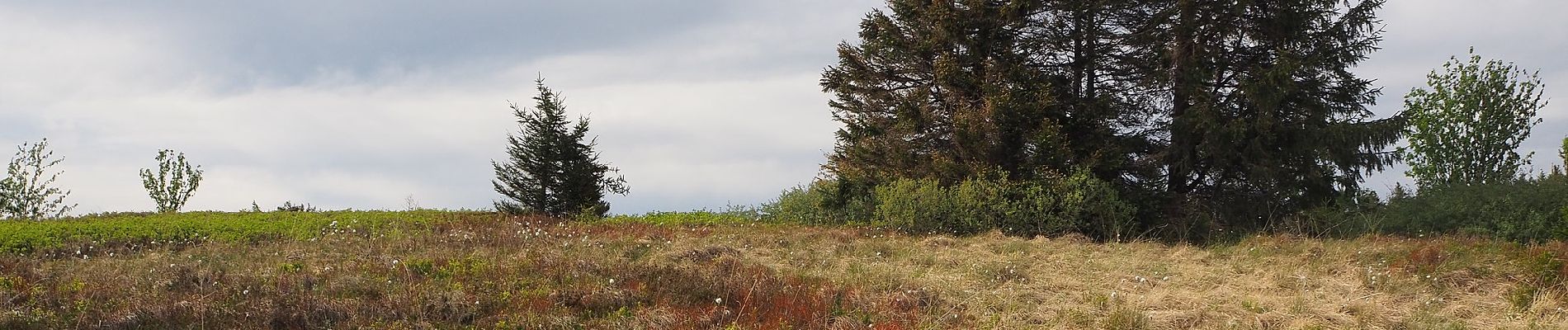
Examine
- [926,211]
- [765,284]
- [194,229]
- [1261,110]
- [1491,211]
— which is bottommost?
[765,284]

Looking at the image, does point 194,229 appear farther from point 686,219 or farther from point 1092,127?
point 1092,127

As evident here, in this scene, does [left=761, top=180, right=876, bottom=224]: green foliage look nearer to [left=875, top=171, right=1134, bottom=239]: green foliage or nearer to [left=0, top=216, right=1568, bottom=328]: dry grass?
[left=875, top=171, right=1134, bottom=239]: green foliage

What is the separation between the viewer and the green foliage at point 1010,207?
13.8 metres

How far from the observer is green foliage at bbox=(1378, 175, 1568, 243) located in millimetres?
13781

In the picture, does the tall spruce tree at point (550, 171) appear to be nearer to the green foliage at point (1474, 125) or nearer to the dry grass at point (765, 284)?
the dry grass at point (765, 284)

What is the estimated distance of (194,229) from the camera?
1283 centimetres

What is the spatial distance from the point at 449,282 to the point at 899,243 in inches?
225

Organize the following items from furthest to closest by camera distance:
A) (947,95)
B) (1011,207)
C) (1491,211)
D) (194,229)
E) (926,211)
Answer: (947,95) → (1491,211) → (926,211) → (1011,207) → (194,229)

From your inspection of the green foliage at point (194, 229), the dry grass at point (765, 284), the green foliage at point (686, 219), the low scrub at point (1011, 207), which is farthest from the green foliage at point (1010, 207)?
the green foliage at point (194, 229)

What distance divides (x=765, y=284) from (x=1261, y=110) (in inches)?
357

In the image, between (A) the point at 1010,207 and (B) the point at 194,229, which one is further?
(A) the point at 1010,207

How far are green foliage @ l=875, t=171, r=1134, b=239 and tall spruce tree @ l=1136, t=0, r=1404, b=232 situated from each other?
172 centimetres

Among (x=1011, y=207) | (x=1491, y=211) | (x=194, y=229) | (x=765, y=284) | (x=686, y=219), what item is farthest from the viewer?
(x=686, y=219)

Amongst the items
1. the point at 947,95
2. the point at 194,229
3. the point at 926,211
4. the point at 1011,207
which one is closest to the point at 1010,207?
the point at 1011,207
